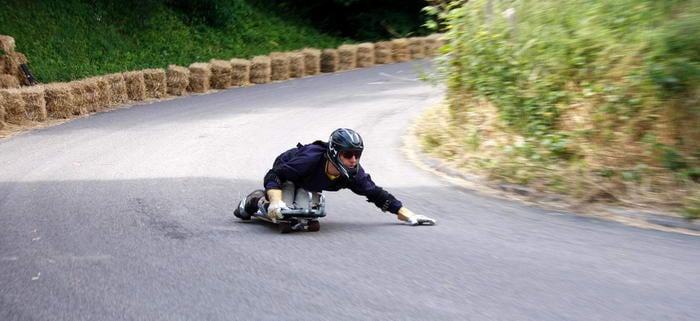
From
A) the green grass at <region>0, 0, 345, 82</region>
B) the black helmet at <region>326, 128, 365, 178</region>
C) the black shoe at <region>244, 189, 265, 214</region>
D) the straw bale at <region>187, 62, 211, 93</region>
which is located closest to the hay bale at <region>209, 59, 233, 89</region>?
the straw bale at <region>187, 62, 211, 93</region>

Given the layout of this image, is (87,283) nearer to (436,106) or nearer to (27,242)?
(27,242)

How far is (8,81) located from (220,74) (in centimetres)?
663

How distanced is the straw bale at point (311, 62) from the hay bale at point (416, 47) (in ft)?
18.6

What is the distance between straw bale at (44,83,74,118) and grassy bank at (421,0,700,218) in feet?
32.7

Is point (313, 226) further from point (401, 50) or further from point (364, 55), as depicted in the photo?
point (401, 50)

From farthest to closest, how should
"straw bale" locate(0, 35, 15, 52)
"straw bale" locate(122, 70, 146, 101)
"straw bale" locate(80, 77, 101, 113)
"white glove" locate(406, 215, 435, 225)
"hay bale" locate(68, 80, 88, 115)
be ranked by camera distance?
"straw bale" locate(122, 70, 146, 101) < "straw bale" locate(0, 35, 15, 52) < "straw bale" locate(80, 77, 101, 113) < "hay bale" locate(68, 80, 88, 115) < "white glove" locate(406, 215, 435, 225)

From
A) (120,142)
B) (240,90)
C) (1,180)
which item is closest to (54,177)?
(1,180)

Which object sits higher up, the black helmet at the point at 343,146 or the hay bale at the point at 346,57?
the black helmet at the point at 343,146

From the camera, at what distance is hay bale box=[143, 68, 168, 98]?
2391 centimetres

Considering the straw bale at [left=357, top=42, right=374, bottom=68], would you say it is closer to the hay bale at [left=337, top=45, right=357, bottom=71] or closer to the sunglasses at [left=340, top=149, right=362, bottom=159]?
the hay bale at [left=337, top=45, right=357, bottom=71]

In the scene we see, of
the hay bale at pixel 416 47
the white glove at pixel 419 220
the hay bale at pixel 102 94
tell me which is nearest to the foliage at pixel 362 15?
the hay bale at pixel 416 47

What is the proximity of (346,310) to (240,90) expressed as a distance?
20553 millimetres

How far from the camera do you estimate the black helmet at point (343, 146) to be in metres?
8.13

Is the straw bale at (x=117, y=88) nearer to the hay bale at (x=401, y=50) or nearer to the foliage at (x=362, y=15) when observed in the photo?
the hay bale at (x=401, y=50)
